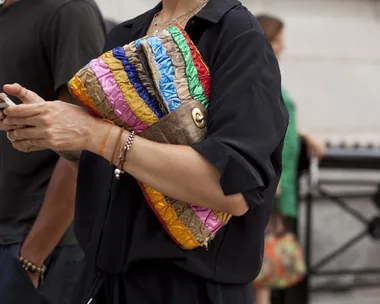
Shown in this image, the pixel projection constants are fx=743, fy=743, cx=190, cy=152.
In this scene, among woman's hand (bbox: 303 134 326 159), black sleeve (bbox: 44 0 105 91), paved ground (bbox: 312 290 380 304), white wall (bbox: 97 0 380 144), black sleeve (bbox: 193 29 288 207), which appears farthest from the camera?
white wall (bbox: 97 0 380 144)

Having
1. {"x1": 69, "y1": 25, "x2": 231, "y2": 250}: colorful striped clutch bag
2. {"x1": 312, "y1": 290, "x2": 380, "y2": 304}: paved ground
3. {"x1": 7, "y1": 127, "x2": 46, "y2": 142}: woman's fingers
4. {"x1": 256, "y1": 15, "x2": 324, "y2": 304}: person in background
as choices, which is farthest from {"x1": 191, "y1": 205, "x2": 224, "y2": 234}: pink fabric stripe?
{"x1": 312, "y1": 290, "x2": 380, "y2": 304}: paved ground

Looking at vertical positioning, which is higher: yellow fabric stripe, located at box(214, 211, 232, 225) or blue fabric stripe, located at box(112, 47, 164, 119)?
blue fabric stripe, located at box(112, 47, 164, 119)

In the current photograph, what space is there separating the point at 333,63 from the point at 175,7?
152 inches

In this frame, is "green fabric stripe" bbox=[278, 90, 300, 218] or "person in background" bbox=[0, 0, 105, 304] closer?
"person in background" bbox=[0, 0, 105, 304]

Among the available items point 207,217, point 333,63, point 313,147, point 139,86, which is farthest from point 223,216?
point 333,63

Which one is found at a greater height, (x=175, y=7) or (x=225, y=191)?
(x=175, y=7)

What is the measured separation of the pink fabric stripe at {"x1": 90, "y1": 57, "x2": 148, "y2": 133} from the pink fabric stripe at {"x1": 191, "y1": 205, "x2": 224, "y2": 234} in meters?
0.15

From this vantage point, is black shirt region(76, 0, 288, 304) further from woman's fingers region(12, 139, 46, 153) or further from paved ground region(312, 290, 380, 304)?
paved ground region(312, 290, 380, 304)

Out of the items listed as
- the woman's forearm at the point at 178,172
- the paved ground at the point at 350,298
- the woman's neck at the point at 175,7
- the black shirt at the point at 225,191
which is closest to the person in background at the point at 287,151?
the paved ground at the point at 350,298

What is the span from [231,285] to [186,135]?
0.90 ft

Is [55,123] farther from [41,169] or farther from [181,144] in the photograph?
[41,169]

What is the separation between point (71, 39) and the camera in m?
1.61

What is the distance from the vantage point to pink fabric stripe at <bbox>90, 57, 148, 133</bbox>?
3.76 ft

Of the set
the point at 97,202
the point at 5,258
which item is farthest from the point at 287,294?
the point at 97,202
